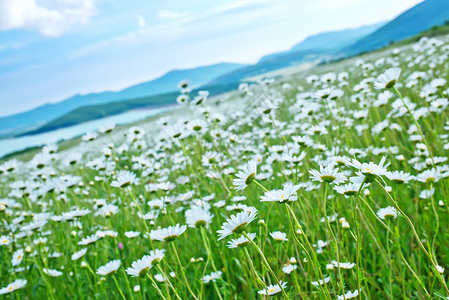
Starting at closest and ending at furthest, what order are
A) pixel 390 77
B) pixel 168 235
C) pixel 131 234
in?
pixel 168 235 → pixel 390 77 → pixel 131 234

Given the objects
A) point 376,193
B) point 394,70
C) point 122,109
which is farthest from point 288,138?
point 122,109

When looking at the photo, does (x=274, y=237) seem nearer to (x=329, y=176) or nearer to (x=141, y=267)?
(x=329, y=176)

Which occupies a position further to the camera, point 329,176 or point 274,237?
point 274,237

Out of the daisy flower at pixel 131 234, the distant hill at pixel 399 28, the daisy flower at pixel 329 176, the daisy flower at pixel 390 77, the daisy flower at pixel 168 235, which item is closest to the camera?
the daisy flower at pixel 329 176

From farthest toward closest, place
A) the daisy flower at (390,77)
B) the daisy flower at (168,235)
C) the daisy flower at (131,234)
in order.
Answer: the daisy flower at (131,234) < the daisy flower at (390,77) < the daisy flower at (168,235)

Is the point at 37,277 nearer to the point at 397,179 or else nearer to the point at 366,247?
the point at 366,247

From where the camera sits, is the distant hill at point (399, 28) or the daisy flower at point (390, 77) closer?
the daisy flower at point (390, 77)

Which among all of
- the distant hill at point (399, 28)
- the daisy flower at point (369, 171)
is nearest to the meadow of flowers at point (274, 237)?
the daisy flower at point (369, 171)

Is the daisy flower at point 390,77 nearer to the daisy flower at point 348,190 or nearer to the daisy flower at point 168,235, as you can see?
the daisy flower at point 348,190

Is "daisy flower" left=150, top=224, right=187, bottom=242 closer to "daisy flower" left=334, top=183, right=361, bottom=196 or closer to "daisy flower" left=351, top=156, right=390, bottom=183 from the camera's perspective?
"daisy flower" left=334, top=183, right=361, bottom=196

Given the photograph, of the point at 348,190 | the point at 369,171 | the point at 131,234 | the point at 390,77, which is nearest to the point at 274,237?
the point at 348,190

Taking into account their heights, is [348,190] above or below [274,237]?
above

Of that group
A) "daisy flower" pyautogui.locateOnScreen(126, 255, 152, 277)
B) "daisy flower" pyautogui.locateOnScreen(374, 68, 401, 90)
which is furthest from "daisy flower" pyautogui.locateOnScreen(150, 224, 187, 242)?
"daisy flower" pyautogui.locateOnScreen(374, 68, 401, 90)

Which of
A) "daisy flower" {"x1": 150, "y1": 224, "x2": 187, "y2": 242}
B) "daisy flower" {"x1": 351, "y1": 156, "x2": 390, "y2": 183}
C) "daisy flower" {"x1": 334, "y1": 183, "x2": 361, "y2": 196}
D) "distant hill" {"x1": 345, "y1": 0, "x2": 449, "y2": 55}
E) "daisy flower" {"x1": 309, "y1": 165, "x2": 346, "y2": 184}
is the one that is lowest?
"daisy flower" {"x1": 150, "y1": 224, "x2": 187, "y2": 242}
